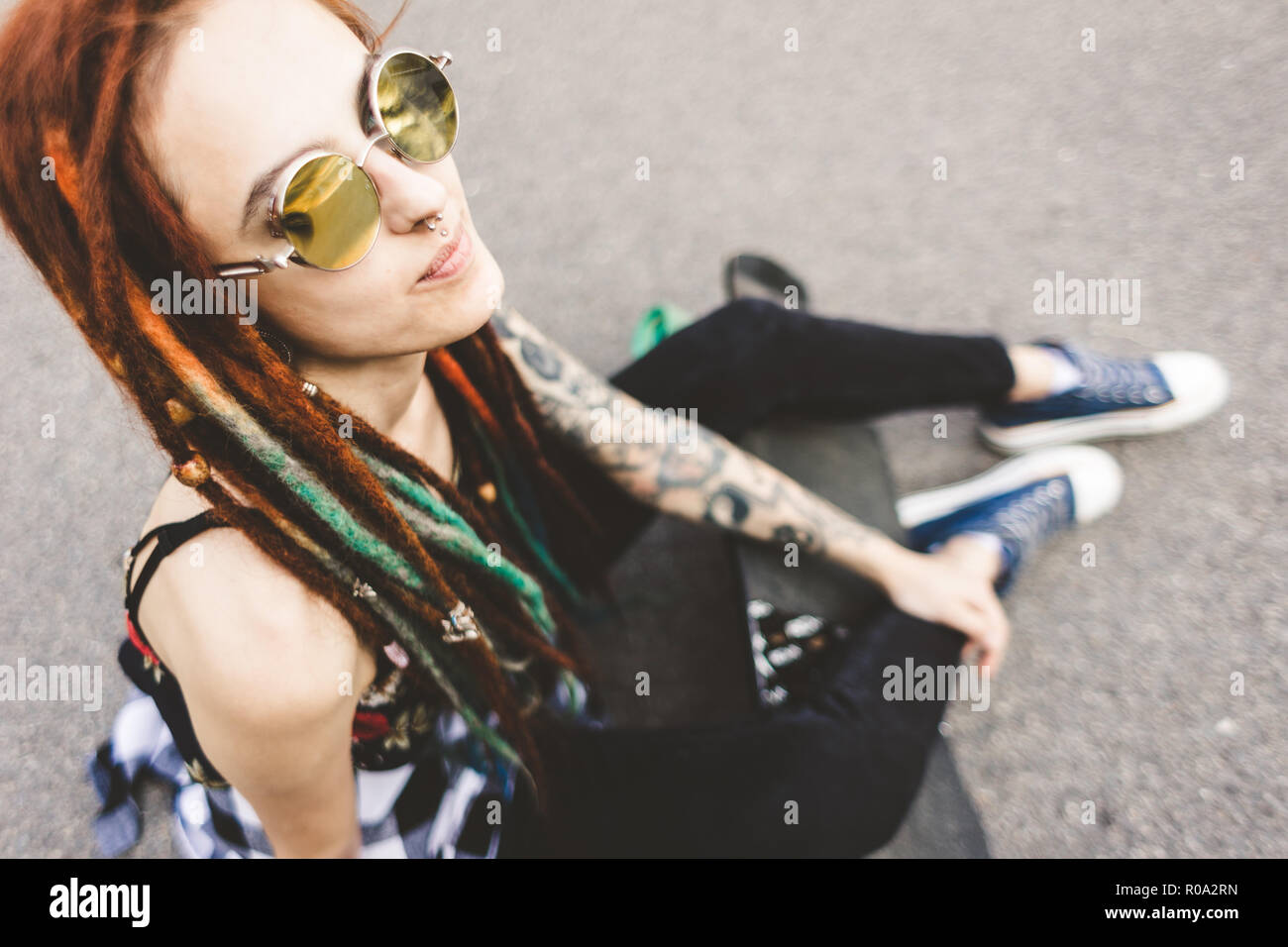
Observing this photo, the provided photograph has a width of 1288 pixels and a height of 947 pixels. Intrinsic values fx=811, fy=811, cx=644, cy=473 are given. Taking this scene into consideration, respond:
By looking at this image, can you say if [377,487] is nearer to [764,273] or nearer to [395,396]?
[395,396]

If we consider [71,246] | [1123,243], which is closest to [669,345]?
[71,246]

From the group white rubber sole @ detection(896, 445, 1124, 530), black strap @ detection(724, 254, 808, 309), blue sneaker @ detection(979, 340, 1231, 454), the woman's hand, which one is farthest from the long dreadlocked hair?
blue sneaker @ detection(979, 340, 1231, 454)

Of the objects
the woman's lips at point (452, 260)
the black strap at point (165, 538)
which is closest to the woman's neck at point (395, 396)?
the woman's lips at point (452, 260)

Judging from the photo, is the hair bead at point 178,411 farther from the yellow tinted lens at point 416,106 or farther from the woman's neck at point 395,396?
the yellow tinted lens at point 416,106

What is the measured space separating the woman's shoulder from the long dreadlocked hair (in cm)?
3

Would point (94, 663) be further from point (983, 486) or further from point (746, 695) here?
point (983, 486)

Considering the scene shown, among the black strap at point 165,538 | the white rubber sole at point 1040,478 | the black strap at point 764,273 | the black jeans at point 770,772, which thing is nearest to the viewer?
the black strap at point 165,538

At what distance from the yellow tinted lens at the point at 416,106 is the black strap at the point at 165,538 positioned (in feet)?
1.67

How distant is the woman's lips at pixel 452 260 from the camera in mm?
1060

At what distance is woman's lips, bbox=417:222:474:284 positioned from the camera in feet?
3.48

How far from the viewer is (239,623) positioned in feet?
3.05

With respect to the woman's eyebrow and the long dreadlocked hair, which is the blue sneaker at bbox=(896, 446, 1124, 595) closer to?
the long dreadlocked hair

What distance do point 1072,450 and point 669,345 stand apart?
1.06 metres

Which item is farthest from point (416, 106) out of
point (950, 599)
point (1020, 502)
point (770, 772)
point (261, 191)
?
point (1020, 502)
